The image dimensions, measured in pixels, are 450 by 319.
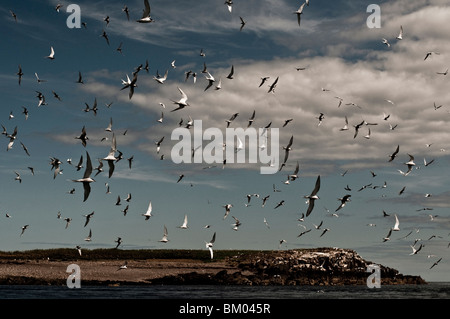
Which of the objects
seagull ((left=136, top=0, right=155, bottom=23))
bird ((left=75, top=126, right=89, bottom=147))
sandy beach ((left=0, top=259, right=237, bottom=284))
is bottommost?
sandy beach ((left=0, top=259, right=237, bottom=284))

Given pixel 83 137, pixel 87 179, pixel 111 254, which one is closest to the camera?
pixel 87 179

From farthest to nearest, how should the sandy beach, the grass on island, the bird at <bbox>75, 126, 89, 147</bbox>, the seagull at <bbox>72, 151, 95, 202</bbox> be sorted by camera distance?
the grass on island < the sandy beach < the bird at <bbox>75, 126, 89, 147</bbox> < the seagull at <bbox>72, 151, 95, 202</bbox>

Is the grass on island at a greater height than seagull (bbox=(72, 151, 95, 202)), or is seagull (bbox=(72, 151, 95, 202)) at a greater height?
the grass on island

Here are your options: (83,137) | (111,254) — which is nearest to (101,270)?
(111,254)

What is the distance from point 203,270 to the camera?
98.9 meters

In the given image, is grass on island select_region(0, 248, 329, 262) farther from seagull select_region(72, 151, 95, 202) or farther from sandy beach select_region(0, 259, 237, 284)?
seagull select_region(72, 151, 95, 202)

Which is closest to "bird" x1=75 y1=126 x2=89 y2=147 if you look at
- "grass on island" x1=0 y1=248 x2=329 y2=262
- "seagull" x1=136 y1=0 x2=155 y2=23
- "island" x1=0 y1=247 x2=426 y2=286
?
"seagull" x1=136 y1=0 x2=155 y2=23

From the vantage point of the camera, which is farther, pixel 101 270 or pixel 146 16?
pixel 101 270

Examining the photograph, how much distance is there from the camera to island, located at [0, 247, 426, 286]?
85.7m

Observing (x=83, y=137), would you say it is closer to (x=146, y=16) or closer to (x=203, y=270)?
(x=146, y=16)

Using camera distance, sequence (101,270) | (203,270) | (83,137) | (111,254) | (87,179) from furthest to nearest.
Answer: (111,254), (203,270), (101,270), (83,137), (87,179)

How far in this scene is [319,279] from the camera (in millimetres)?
98125

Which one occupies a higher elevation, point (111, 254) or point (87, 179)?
point (111, 254)
